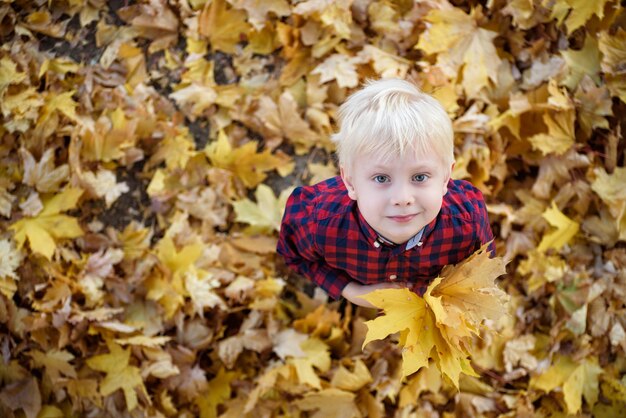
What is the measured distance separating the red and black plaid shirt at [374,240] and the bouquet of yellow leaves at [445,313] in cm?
9

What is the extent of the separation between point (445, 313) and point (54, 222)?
166 cm

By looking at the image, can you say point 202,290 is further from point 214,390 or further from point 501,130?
point 501,130

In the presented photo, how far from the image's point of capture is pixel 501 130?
2568 millimetres

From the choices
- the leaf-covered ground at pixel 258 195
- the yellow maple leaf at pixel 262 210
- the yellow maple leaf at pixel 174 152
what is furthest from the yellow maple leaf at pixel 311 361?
the yellow maple leaf at pixel 174 152

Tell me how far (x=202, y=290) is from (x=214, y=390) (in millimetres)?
442

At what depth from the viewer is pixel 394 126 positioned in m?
1.41

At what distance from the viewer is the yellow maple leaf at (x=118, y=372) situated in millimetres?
2385

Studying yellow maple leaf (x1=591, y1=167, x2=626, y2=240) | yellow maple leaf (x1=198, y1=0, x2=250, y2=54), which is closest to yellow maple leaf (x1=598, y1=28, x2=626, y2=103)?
yellow maple leaf (x1=591, y1=167, x2=626, y2=240)

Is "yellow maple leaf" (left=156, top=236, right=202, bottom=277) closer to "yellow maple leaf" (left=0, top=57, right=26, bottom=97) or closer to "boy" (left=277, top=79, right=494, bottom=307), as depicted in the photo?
"boy" (left=277, top=79, right=494, bottom=307)

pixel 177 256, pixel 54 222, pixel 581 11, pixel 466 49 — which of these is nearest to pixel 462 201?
pixel 466 49

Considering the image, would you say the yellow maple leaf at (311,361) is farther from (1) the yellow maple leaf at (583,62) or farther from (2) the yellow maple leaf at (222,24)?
(1) the yellow maple leaf at (583,62)

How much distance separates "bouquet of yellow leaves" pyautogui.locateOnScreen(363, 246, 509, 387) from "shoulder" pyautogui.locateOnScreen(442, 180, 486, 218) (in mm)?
149

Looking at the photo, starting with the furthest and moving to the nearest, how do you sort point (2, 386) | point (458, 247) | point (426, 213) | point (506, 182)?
1. point (506, 182)
2. point (2, 386)
3. point (458, 247)
4. point (426, 213)

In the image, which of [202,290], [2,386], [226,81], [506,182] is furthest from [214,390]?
[506,182]
